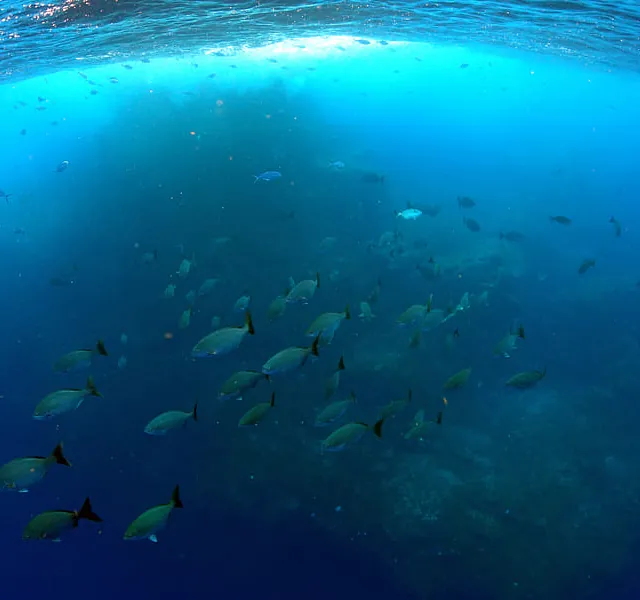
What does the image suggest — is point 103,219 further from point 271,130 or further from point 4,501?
point 271,130

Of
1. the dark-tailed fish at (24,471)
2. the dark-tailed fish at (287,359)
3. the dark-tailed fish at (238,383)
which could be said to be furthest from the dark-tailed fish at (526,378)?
the dark-tailed fish at (24,471)

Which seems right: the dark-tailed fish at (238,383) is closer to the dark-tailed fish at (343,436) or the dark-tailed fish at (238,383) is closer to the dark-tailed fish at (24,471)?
the dark-tailed fish at (343,436)

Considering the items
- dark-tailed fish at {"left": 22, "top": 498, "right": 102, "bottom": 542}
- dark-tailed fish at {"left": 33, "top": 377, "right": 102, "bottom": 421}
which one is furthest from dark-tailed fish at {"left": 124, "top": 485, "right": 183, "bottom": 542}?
dark-tailed fish at {"left": 33, "top": 377, "right": 102, "bottom": 421}

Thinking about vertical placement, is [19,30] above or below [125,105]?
above

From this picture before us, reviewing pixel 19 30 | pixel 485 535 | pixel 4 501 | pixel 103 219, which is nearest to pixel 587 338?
pixel 485 535

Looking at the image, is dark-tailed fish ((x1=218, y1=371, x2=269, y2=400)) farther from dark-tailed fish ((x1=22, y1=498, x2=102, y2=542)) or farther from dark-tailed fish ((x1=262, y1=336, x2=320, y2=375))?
dark-tailed fish ((x1=22, y1=498, x2=102, y2=542))

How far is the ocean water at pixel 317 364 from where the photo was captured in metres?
7.91

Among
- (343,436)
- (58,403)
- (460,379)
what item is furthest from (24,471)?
(460,379)

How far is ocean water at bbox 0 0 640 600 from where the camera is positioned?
25.9 feet

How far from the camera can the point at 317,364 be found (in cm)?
1222

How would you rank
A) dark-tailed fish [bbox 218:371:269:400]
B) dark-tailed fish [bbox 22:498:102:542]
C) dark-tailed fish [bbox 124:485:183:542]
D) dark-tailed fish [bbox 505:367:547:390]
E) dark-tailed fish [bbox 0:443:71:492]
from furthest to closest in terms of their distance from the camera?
dark-tailed fish [bbox 505:367:547:390], dark-tailed fish [bbox 218:371:269:400], dark-tailed fish [bbox 0:443:71:492], dark-tailed fish [bbox 124:485:183:542], dark-tailed fish [bbox 22:498:102:542]

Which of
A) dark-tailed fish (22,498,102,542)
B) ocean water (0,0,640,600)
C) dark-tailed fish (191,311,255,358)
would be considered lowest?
ocean water (0,0,640,600)

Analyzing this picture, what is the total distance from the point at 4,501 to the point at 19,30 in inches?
718

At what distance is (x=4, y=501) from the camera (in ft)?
29.4
